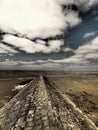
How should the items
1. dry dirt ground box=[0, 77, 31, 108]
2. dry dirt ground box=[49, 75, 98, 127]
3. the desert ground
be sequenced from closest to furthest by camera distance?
dry dirt ground box=[49, 75, 98, 127] < the desert ground < dry dirt ground box=[0, 77, 31, 108]

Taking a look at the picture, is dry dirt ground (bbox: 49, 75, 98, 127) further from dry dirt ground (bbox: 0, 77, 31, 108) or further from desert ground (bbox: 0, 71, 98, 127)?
dry dirt ground (bbox: 0, 77, 31, 108)

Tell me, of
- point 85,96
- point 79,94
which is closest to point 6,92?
point 79,94

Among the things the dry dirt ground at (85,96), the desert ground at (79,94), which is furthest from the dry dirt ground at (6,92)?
the dry dirt ground at (85,96)

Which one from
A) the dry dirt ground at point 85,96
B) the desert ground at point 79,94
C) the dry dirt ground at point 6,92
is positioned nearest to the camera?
the dry dirt ground at point 85,96

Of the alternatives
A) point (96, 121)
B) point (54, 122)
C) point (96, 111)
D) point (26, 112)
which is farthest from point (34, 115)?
point (96, 111)

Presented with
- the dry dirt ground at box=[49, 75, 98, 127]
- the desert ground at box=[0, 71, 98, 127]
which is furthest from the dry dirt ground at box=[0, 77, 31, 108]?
the dry dirt ground at box=[49, 75, 98, 127]

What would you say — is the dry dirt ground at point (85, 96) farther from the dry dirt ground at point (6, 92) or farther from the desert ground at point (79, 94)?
the dry dirt ground at point (6, 92)

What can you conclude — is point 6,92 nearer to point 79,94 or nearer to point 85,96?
point 79,94

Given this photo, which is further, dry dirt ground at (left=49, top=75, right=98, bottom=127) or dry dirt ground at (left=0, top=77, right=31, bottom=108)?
dry dirt ground at (left=0, top=77, right=31, bottom=108)

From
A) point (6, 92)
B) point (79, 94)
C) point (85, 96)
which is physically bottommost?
point (85, 96)

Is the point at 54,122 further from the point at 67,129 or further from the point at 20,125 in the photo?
the point at 20,125

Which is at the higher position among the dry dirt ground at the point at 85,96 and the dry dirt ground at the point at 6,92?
the dry dirt ground at the point at 6,92

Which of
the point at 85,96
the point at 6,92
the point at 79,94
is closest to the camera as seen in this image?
the point at 85,96

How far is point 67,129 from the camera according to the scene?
8.49m
